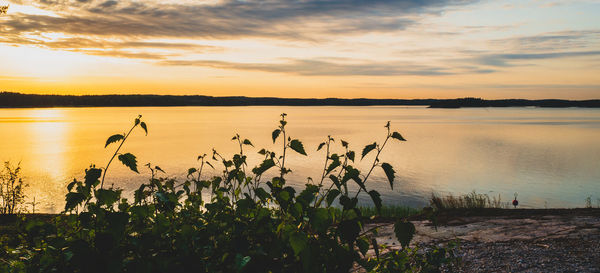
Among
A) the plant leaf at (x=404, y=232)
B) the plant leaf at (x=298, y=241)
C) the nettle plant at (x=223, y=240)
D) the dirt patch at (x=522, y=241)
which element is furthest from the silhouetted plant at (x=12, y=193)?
the plant leaf at (x=404, y=232)

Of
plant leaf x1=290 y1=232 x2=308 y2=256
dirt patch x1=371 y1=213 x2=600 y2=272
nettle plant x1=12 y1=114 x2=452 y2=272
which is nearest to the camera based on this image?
plant leaf x1=290 y1=232 x2=308 y2=256

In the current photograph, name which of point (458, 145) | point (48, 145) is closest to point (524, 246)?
point (458, 145)

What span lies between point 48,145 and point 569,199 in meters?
53.2

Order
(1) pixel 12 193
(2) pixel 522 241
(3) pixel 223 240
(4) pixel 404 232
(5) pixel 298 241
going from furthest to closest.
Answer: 1. (1) pixel 12 193
2. (2) pixel 522 241
3. (3) pixel 223 240
4. (4) pixel 404 232
5. (5) pixel 298 241

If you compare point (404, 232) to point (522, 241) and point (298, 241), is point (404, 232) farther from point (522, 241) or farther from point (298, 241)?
point (522, 241)

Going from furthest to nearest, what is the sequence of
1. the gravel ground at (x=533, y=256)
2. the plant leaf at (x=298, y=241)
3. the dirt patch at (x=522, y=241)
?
the dirt patch at (x=522, y=241), the gravel ground at (x=533, y=256), the plant leaf at (x=298, y=241)

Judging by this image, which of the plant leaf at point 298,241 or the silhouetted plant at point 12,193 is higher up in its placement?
the plant leaf at point 298,241

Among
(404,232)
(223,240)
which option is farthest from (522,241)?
(223,240)

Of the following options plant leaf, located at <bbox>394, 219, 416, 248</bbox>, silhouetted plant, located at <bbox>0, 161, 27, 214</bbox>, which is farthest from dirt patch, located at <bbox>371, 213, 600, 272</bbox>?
silhouetted plant, located at <bbox>0, 161, 27, 214</bbox>

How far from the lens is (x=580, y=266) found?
6.95m

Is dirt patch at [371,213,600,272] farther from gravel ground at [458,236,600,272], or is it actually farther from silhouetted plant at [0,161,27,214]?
silhouetted plant at [0,161,27,214]

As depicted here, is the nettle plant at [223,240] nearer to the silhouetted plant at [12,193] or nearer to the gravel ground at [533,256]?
the gravel ground at [533,256]

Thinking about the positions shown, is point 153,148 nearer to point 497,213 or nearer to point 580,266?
point 497,213

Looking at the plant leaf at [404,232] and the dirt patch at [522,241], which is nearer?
the plant leaf at [404,232]
